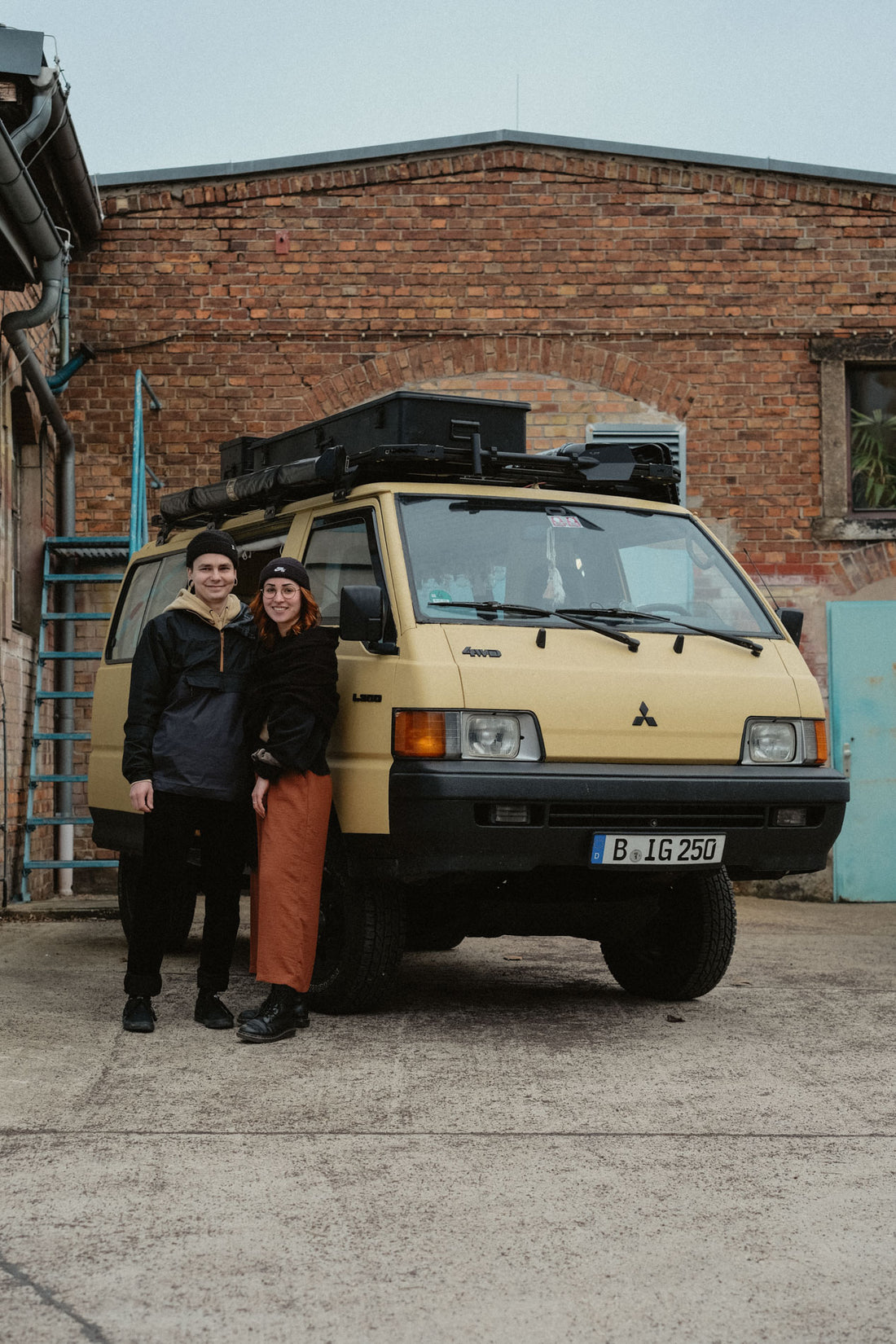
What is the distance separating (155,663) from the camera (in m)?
5.61

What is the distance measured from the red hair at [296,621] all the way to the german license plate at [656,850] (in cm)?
136

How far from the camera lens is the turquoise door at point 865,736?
38.2 ft

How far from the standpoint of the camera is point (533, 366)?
11.9 meters

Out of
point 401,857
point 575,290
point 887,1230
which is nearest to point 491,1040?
point 401,857

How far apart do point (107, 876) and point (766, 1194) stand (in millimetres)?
8620

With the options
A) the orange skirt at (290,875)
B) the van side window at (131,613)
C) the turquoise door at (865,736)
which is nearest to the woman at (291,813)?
the orange skirt at (290,875)

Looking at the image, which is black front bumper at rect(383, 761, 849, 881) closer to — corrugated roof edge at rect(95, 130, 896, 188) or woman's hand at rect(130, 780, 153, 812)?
woman's hand at rect(130, 780, 153, 812)

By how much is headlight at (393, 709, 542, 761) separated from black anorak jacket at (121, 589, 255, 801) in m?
0.70

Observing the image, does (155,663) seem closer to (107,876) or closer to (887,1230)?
(887,1230)

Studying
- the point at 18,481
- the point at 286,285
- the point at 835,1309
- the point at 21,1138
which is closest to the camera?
the point at 835,1309

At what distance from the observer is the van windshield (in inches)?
225

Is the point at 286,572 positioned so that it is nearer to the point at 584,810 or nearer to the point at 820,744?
the point at 584,810

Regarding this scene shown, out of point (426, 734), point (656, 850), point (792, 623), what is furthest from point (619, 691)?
point (792, 623)

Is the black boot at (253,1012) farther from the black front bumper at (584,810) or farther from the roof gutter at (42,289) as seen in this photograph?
the roof gutter at (42,289)
